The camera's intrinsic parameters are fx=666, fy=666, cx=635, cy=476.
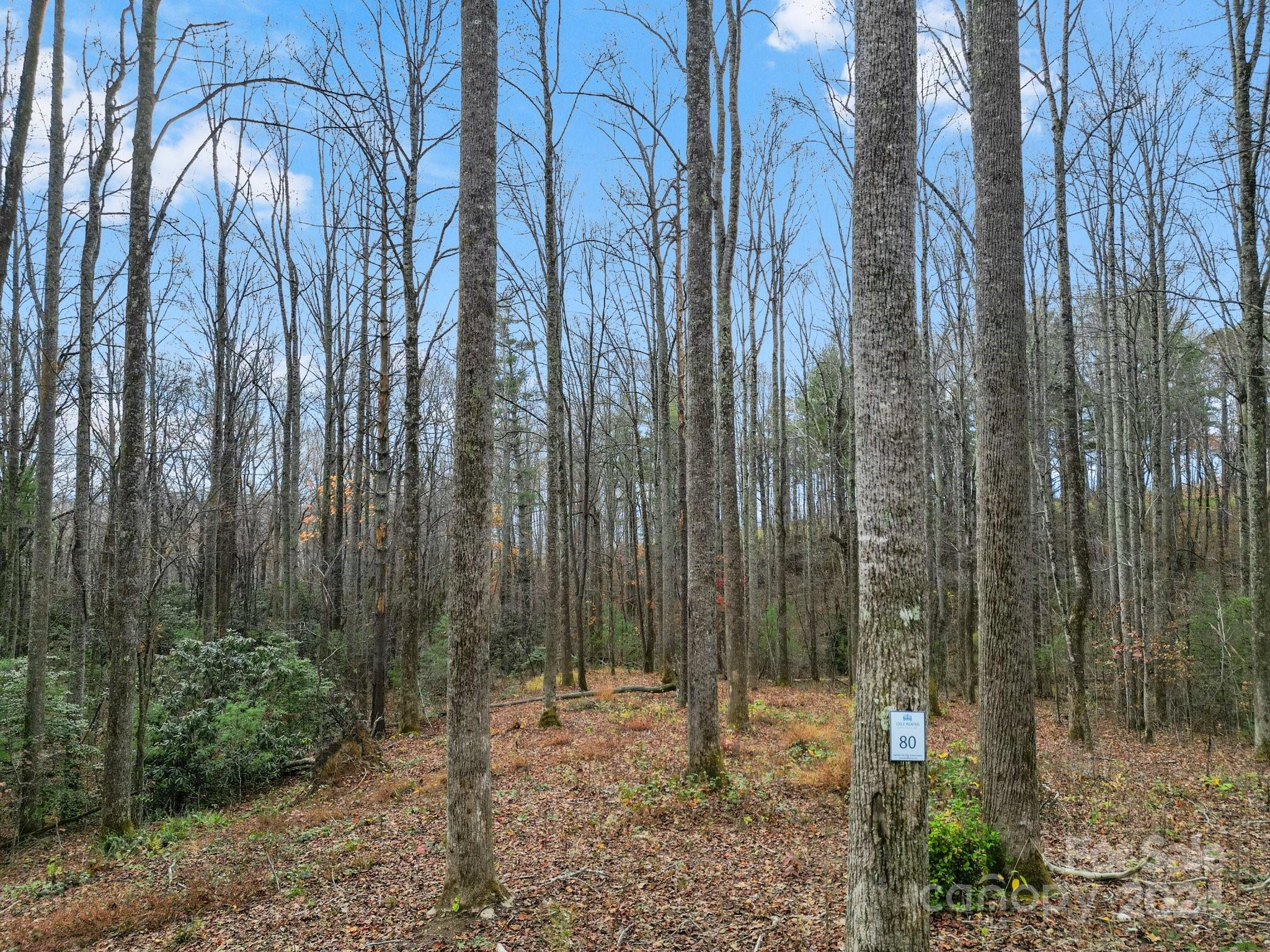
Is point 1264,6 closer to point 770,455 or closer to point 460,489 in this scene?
point 460,489

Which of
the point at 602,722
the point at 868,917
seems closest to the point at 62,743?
the point at 602,722

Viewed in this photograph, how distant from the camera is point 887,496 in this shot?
122 inches

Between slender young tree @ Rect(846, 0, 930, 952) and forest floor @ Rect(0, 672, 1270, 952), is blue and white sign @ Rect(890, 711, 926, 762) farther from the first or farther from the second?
forest floor @ Rect(0, 672, 1270, 952)

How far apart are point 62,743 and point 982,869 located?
10711 mm

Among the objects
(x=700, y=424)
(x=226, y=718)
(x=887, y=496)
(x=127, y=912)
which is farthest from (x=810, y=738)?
(x=226, y=718)

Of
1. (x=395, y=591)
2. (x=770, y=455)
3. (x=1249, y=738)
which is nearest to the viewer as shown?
(x=1249, y=738)

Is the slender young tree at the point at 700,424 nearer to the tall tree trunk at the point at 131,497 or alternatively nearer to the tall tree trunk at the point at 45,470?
the tall tree trunk at the point at 131,497

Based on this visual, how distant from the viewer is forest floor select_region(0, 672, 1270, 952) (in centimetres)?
429

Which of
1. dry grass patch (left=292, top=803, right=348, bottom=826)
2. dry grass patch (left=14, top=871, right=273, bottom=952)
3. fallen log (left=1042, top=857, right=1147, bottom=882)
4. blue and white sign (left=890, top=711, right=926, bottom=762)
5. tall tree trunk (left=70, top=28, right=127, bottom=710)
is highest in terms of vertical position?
tall tree trunk (left=70, top=28, right=127, bottom=710)

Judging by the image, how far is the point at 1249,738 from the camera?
525 inches

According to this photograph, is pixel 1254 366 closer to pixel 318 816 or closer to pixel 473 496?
pixel 473 496

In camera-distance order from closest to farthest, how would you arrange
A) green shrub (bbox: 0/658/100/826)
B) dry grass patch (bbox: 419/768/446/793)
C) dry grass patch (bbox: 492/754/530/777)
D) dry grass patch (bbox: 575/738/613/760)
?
green shrub (bbox: 0/658/100/826)
dry grass patch (bbox: 419/768/446/793)
dry grass patch (bbox: 492/754/530/777)
dry grass patch (bbox: 575/738/613/760)

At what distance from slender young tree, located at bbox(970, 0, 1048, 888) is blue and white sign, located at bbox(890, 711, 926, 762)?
2.32 metres

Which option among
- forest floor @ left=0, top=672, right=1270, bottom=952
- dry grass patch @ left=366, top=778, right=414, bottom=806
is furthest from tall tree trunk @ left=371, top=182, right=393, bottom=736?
dry grass patch @ left=366, top=778, right=414, bottom=806
